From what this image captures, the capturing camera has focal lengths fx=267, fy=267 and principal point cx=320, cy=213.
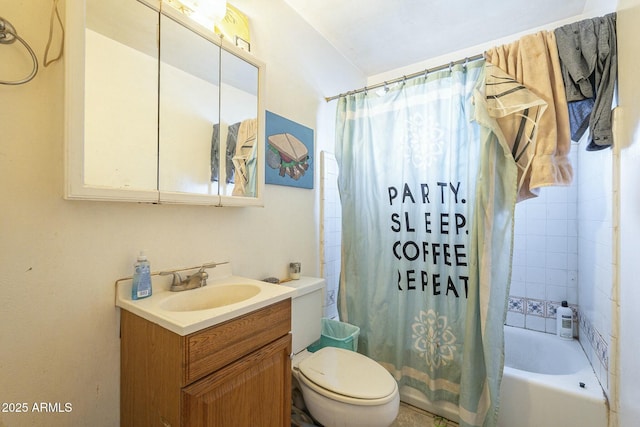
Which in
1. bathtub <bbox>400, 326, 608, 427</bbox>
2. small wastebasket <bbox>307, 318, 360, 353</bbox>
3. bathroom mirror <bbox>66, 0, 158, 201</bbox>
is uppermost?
bathroom mirror <bbox>66, 0, 158, 201</bbox>

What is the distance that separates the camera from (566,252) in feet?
6.55

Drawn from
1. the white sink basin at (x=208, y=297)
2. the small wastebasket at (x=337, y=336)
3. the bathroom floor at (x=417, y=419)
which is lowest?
the bathroom floor at (x=417, y=419)

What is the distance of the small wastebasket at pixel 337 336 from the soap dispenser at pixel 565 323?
4.89 feet

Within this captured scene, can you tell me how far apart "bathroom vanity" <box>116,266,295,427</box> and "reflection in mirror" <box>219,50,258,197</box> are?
547 mm

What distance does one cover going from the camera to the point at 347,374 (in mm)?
1304

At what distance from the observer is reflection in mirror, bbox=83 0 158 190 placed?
0.88m

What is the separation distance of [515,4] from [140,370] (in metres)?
2.69

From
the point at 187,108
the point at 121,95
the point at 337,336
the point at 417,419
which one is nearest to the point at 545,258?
the point at 417,419

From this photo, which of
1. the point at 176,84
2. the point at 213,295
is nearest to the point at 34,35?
the point at 176,84

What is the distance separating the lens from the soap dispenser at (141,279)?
3.23 ft

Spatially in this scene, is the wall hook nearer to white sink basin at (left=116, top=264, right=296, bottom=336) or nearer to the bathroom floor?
white sink basin at (left=116, top=264, right=296, bottom=336)

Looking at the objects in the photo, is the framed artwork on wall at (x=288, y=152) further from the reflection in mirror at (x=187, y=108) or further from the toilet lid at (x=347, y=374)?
the toilet lid at (x=347, y=374)

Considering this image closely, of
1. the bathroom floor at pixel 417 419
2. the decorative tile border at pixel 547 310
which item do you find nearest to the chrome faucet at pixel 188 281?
the bathroom floor at pixel 417 419

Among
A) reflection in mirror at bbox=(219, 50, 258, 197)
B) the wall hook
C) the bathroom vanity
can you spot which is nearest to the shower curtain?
reflection in mirror at bbox=(219, 50, 258, 197)
